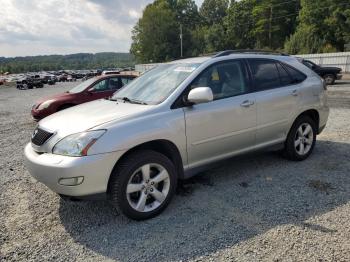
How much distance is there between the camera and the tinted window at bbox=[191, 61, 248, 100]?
13.9ft

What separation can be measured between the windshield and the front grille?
1134mm

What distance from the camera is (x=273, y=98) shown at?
15.7ft

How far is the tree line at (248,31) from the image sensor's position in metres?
44.0

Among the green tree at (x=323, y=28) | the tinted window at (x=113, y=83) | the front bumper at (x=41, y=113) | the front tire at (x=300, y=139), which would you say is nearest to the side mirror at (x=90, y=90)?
the tinted window at (x=113, y=83)

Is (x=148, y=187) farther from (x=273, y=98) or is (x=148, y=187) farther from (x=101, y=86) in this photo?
(x=101, y=86)

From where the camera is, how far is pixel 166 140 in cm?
377

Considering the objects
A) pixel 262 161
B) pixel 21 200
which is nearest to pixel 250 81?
pixel 262 161

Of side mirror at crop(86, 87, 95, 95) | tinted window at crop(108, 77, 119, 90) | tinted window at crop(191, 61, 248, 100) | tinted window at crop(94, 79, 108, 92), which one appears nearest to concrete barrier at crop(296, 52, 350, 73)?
tinted window at crop(108, 77, 119, 90)

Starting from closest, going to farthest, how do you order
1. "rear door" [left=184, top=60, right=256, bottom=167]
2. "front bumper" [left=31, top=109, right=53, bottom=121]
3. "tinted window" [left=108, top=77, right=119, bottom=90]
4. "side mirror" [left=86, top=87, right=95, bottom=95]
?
"rear door" [left=184, top=60, right=256, bottom=167] < "front bumper" [left=31, top=109, right=53, bottom=121] < "side mirror" [left=86, top=87, right=95, bottom=95] < "tinted window" [left=108, top=77, right=119, bottom=90]

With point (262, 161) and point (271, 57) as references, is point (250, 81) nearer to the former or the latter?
point (271, 57)

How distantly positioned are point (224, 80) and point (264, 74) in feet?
2.61

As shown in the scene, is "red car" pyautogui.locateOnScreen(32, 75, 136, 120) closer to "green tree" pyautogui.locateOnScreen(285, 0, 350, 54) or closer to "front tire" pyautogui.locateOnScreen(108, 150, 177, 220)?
"front tire" pyautogui.locateOnScreen(108, 150, 177, 220)

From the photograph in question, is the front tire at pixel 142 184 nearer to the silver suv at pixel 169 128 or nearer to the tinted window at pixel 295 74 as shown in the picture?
the silver suv at pixel 169 128

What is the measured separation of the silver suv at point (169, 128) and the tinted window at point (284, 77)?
16 mm
